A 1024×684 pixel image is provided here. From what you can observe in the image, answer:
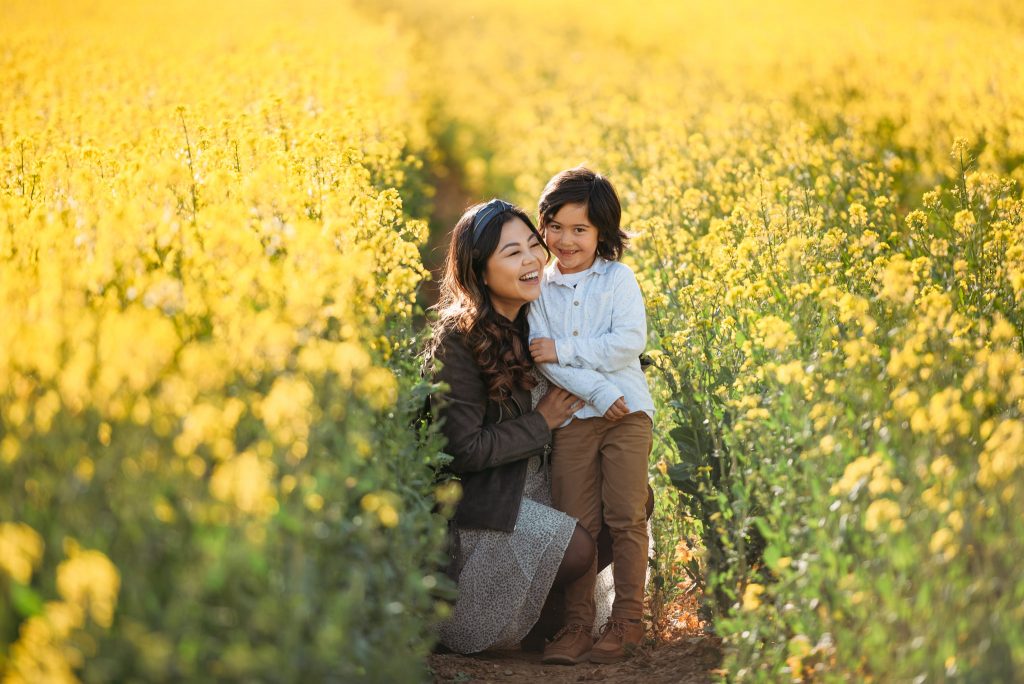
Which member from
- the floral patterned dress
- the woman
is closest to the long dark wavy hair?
the woman

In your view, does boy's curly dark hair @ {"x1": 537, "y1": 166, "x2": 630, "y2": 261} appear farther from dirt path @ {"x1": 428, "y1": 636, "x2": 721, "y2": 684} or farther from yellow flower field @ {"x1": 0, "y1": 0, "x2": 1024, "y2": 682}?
dirt path @ {"x1": 428, "y1": 636, "x2": 721, "y2": 684}

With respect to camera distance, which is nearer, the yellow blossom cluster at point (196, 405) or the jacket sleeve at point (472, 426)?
the yellow blossom cluster at point (196, 405)

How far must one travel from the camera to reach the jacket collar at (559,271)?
14.2ft

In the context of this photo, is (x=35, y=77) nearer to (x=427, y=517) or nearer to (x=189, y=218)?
(x=189, y=218)

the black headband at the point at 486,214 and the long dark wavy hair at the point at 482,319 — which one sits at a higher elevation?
the black headband at the point at 486,214

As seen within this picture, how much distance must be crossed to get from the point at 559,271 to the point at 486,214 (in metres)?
0.42

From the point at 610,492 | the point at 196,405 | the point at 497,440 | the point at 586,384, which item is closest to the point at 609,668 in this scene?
the point at 610,492

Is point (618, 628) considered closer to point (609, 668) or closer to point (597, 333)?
point (609, 668)

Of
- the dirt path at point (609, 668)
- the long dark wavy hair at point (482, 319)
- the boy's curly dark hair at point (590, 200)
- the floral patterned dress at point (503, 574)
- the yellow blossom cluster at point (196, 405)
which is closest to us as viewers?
the yellow blossom cluster at point (196, 405)

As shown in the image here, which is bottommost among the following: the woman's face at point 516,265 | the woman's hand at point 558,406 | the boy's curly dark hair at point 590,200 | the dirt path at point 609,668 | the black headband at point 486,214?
the dirt path at point 609,668

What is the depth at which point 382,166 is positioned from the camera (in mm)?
6848

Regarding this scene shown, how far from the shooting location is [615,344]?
4.05 meters

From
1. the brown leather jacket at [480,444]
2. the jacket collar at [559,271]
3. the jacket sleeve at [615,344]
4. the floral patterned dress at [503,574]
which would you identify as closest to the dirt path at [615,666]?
the floral patterned dress at [503,574]

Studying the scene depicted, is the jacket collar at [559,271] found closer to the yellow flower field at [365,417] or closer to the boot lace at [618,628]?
the yellow flower field at [365,417]
